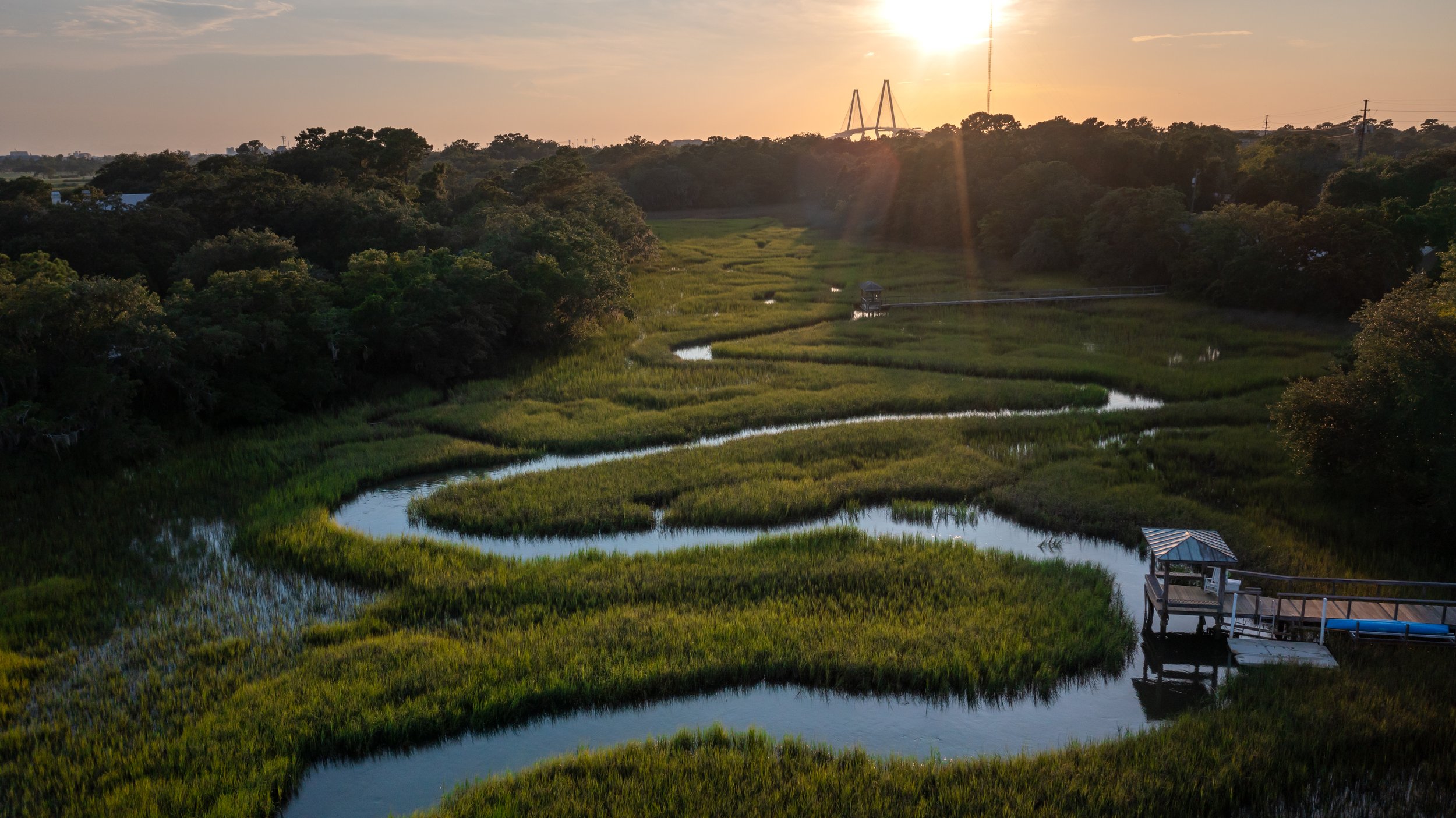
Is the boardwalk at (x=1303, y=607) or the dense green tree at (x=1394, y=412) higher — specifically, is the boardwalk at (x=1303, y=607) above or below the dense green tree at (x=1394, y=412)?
below

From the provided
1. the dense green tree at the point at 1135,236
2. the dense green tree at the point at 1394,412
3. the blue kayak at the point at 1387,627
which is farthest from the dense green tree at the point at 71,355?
the dense green tree at the point at 1135,236

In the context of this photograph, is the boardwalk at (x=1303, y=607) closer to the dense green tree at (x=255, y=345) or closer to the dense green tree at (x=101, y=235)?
the dense green tree at (x=255, y=345)

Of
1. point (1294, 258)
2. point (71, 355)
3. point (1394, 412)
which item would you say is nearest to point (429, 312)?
point (71, 355)

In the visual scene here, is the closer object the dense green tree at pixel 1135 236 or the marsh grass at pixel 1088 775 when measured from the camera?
the marsh grass at pixel 1088 775

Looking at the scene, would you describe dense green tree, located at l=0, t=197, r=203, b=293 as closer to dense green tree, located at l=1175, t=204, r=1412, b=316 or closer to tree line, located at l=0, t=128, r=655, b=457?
tree line, located at l=0, t=128, r=655, b=457

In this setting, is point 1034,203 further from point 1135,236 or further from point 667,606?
point 667,606

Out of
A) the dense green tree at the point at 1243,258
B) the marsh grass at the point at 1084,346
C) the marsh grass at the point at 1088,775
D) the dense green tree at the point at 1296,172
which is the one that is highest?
the dense green tree at the point at 1296,172

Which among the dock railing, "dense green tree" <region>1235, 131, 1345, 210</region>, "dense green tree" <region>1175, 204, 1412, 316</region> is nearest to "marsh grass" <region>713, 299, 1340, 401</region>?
"dense green tree" <region>1175, 204, 1412, 316</region>

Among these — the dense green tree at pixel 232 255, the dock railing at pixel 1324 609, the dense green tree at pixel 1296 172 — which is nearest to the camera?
the dock railing at pixel 1324 609
